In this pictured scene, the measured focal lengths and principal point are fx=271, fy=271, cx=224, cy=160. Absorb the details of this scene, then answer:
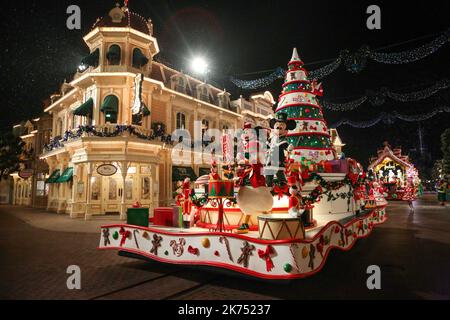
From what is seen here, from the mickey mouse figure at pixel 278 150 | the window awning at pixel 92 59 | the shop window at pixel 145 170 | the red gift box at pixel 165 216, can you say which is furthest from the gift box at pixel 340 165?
the window awning at pixel 92 59

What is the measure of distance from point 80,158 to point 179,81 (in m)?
9.49

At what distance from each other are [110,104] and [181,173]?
6856 mm

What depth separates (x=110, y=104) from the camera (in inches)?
640

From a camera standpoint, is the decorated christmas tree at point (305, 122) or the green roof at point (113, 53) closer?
the decorated christmas tree at point (305, 122)

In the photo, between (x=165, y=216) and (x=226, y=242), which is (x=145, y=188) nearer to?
(x=165, y=216)

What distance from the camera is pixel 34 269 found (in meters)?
6.14

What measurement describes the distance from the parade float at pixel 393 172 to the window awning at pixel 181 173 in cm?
2174

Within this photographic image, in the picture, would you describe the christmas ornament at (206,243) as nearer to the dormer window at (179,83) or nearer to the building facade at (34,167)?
the dormer window at (179,83)

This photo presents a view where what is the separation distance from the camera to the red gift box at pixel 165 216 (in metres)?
6.77

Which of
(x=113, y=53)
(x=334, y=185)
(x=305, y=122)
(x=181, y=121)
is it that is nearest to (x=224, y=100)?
(x=181, y=121)

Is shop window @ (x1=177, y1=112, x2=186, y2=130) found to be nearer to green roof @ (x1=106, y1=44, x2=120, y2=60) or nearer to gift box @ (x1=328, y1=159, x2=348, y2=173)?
green roof @ (x1=106, y1=44, x2=120, y2=60)

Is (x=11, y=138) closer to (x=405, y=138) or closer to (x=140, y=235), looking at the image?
(x=140, y=235)

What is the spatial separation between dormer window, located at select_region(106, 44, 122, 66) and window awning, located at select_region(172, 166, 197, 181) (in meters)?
8.07
